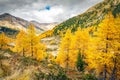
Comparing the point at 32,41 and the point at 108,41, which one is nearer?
the point at 108,41

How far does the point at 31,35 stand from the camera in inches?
2438

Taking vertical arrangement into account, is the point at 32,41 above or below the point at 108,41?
above

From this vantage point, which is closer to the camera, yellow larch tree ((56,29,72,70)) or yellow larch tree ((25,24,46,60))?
yellow larch tree ((56,29,72,70))

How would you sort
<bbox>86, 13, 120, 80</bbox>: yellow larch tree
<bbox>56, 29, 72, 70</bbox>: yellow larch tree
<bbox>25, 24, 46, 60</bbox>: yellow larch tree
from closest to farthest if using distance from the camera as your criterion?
1. <bbox>86, 13, 120, 80</bbox>: yellow larch tree
2. <bbox>56, 29, 72, 70</bbox>: yellow larch tree
3. <bbox>25, 24, 46, 60</bbox>: yellow larch tree

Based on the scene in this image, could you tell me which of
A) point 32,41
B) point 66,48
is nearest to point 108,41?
point 66,48

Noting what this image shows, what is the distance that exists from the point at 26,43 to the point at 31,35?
292 centimetres

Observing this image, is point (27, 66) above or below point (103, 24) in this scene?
below

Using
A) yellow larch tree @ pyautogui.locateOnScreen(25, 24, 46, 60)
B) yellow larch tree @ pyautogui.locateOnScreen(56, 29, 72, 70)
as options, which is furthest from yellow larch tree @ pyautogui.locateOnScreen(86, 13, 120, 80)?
yellow larch tree @ pyautogui.locateOnScreen(25, 24, 46, 60)

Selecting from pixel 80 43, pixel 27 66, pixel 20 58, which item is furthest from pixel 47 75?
pixel 80 43

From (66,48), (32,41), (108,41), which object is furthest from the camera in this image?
(32,41)

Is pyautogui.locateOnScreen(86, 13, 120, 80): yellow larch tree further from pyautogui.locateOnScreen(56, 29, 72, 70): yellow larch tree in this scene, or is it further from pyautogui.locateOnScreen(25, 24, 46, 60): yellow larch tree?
pyautogui.locateOnScreen(25, 24, 46, 60): yellow larch tree

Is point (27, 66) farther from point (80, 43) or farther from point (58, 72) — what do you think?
point (80, 43)

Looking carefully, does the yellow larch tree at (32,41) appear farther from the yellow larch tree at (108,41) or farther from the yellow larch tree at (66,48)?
the yellow larch tree at (108,41)

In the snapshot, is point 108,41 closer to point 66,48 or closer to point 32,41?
point 66,48
